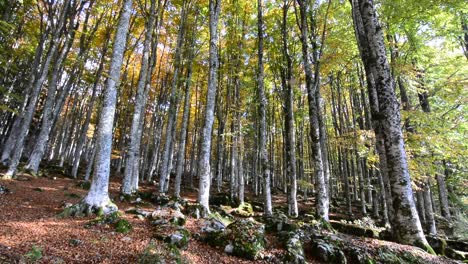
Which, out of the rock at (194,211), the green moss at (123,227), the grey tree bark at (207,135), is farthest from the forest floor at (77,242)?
the grey tree bark at (207,135)

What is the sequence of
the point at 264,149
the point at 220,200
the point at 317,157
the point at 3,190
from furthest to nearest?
the point at 220,200 → the point at 264,149 → the point at 317,157 → the point at 3,190

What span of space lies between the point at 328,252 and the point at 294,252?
34.9 inches

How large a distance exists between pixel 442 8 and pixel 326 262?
12.9m

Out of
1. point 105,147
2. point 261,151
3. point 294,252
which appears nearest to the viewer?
point 294,252

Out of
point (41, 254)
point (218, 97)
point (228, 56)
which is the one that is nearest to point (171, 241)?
point (41, 254)

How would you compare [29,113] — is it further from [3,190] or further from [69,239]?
[69,239]

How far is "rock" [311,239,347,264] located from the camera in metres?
5.62

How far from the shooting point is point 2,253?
11.0 ft

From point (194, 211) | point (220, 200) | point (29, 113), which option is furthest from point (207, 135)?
point (29, 113)

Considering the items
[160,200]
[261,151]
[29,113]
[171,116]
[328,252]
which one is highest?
[171,116]

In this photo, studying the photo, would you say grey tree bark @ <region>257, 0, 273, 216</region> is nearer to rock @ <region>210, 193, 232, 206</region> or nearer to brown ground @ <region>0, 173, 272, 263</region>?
rock @ <region>210, 193, 232, 206</region>

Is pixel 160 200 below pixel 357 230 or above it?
above

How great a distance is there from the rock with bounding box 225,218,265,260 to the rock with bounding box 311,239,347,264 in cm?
130

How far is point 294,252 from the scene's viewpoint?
552cm
